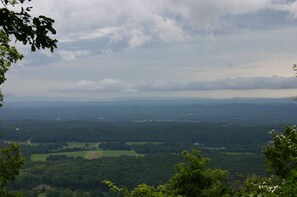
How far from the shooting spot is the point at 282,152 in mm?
23172

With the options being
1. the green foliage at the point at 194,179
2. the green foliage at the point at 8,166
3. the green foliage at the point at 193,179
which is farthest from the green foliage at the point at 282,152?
the green foliage at the point at 8,166

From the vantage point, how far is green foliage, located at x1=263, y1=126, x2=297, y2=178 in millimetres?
22875

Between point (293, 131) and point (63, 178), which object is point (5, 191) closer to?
point (293, 131)

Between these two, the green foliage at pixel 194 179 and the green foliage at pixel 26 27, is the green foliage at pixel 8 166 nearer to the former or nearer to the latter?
the green foliage at pixel 194 179

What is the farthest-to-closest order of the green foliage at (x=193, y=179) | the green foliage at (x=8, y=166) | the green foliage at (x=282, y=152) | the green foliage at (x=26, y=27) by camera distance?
the green foliage at (x=282, y=152) → the green foliage at (x=8, y=166) → the green foliage at (x=193, y=179) → the green foliage at (x=26, y=27)

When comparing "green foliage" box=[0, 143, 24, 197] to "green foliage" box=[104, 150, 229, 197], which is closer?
"green foliage" box=[104, 150, 229, 197]

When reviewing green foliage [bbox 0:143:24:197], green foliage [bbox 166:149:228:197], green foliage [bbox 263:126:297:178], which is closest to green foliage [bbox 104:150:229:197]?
green foliage [bbox 166:149:228:197]

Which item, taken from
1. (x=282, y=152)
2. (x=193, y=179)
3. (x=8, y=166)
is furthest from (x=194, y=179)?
(x=8, y=166)

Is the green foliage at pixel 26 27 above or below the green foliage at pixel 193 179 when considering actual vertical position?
above

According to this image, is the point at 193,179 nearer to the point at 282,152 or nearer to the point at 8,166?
the point at 282,152

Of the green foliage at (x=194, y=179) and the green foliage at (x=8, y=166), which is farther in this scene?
the green foliage at (x=8, y=166)

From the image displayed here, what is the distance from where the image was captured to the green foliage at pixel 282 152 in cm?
2288

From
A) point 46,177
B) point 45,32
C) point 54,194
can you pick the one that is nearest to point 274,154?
point 45,32

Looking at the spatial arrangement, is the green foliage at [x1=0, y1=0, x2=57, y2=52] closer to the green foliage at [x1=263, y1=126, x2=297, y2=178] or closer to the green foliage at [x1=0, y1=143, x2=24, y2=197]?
the green foliage at [x1=0, y1=143, x2=24, y2=197]
